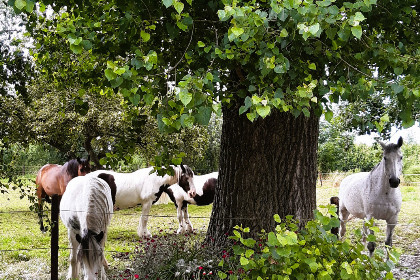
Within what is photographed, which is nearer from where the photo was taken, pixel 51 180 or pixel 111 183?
pixel 111 183

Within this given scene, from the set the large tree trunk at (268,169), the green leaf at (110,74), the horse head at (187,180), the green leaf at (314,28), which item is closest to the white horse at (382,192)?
the large tree trunk at (268,169)

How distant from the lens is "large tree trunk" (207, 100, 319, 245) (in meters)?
3.51

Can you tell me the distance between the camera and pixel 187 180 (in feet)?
24.2

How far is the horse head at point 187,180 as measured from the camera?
24.1 ft

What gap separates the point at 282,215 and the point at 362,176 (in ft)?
9.33

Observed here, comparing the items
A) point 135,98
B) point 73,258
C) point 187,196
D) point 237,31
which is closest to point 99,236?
point 73,258

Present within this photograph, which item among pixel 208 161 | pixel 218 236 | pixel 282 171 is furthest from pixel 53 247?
pixel 208 161

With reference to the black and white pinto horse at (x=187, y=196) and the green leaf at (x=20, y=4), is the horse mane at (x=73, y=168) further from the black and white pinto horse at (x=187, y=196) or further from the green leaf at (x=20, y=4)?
the green leaf at (x=20, y=4)

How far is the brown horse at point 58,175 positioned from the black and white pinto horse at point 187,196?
5.81 ft

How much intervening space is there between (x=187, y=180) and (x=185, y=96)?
5701 mm

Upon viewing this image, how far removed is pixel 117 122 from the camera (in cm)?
841

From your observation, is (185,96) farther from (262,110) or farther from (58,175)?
(58,175)

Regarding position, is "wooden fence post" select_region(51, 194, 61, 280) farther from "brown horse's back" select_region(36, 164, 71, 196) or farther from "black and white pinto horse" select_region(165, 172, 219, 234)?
"brown horse's back" select_region(36, 164, 71, 196)

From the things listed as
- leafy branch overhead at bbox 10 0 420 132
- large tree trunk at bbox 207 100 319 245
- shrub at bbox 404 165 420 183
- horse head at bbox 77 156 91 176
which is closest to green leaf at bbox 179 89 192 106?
leafy branch overhead at bbox 10 0 420 132
